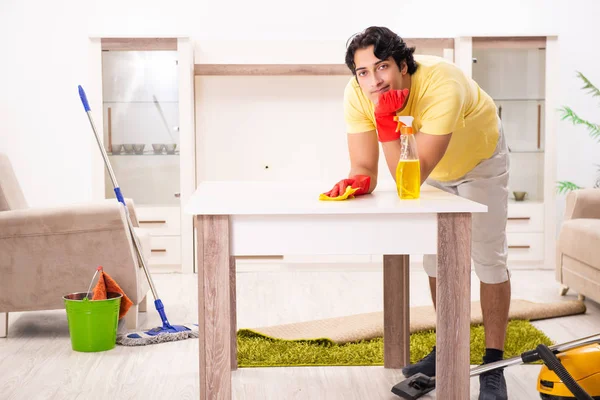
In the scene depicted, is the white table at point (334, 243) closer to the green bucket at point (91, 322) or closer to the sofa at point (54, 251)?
the green bucket at point (91, 322)

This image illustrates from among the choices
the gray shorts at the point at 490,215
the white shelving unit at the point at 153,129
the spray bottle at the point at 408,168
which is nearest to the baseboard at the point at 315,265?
the white shelving unit at the point at 153,129

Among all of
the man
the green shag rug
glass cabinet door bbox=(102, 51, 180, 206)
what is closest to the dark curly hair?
the man

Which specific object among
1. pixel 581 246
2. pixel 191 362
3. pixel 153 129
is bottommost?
pixel 191 362

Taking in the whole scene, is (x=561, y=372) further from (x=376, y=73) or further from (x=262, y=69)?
(x=262, y=69)

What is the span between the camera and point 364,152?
2.59 metres

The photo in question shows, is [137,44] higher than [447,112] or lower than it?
higher

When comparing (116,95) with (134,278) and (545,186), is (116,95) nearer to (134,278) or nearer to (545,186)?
(134,278)

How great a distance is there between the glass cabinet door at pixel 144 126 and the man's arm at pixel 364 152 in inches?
Answer: 109

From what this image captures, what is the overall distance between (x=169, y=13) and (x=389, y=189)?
332 cm

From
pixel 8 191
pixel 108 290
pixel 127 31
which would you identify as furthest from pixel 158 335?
pixel 127 31

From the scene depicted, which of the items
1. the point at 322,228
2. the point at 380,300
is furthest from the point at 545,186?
the point at 322,228

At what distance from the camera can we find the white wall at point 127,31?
17.8 feet

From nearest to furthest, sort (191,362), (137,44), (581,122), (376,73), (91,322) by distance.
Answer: (376,73)
(191,362)
(91,322)
(581,122)
(137,44)

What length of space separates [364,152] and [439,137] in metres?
0.35
